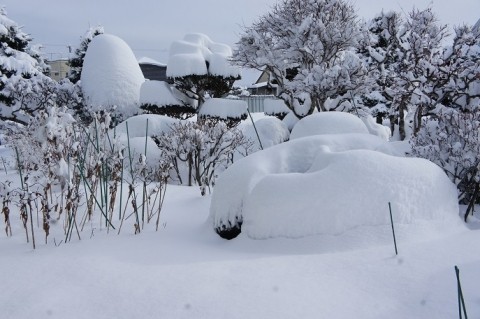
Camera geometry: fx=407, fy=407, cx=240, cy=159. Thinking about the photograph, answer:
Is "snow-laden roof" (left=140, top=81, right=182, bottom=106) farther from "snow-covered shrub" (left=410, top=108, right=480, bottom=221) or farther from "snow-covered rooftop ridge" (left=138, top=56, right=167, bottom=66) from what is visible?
"snow-covered rooftop ridge" (left=138, top=56, right=167, bottom=66)

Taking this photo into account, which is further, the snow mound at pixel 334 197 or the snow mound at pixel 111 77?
the snow mound at pixel 111 77

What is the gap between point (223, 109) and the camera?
1191 centimetres

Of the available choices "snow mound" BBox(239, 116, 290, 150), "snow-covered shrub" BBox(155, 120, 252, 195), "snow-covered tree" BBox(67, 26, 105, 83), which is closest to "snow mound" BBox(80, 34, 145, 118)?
"snow-covered tree" BBox(67, 26, 105, 83)

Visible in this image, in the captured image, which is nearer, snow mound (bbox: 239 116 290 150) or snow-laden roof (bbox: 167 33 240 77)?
snow mound (bbox: 239 116 290 150)

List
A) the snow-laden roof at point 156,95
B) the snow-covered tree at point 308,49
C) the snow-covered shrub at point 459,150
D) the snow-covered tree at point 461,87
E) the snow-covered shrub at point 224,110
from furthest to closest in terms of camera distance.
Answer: the snow-laden roof at point 156,95, the snow-covered shrub at point 224,110, the snow-covered tree at point 308,49, the snow-covered tree at point 461,87, the snow-covered shrub at point 459,150

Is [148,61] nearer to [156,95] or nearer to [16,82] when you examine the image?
[16,82]

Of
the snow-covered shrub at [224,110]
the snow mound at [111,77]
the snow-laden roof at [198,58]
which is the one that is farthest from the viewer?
the snow mound at [111,77]

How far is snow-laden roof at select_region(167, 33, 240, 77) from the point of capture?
12367 mm

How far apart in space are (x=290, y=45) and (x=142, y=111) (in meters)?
5.81

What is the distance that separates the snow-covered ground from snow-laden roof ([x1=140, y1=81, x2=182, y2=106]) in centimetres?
941

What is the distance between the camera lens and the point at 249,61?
11.9m

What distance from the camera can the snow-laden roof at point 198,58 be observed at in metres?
12.4

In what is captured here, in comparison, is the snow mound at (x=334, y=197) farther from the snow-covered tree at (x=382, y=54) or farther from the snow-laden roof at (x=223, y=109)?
the snow-covered tree at (x=382, y=54)

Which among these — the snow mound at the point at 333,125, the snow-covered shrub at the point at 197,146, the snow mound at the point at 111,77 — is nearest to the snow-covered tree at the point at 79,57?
the snow mound at the point at 111,77
